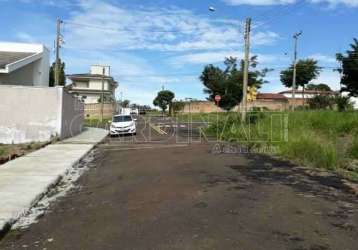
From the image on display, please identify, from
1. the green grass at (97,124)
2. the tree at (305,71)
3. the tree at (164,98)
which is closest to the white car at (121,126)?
the green grass at (97,124)

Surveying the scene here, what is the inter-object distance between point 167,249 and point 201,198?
348 cm

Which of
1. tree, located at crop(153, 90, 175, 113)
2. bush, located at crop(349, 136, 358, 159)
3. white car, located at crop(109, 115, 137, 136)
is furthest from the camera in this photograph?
tree, located at crop(153, 90, 175, 113)

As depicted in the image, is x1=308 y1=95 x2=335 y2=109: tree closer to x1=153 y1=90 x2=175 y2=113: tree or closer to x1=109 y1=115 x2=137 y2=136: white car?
x1=109 y1=115 x2=137 y2=136: white car

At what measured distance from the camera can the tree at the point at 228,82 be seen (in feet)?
231

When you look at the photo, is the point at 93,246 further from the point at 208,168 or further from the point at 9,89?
the point at 9,89

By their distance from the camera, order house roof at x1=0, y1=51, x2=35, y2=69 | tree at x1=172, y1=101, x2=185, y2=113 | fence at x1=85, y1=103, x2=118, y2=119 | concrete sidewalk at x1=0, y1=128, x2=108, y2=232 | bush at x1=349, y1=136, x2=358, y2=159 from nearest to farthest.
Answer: concrete sidewalk at x1=0, y1=128, x2=108, y2=232, bush at x1=349, y1=136, x2=358, y2=159, house roof at x1=0, y1=51, x2=35, y2=69, fence at x1=85, y1=103, x2=118, y2=119, tree at x1=172, y1=101, x2=185, y2=113

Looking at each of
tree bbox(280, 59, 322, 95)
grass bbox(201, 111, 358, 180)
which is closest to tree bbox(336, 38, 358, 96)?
tree bbox(280, 59, 322, 95)

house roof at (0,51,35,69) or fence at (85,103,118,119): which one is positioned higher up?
house roof at (0,51,35,69)

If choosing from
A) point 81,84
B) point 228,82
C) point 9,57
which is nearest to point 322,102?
point 228,82

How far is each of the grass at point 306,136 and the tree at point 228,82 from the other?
35206 mm

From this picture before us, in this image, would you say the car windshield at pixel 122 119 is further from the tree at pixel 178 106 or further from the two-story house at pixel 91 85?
the tree at pixel 178 106

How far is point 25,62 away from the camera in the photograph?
31125mm

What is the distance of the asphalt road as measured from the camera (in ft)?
22.5

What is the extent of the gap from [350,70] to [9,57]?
4096 cm
